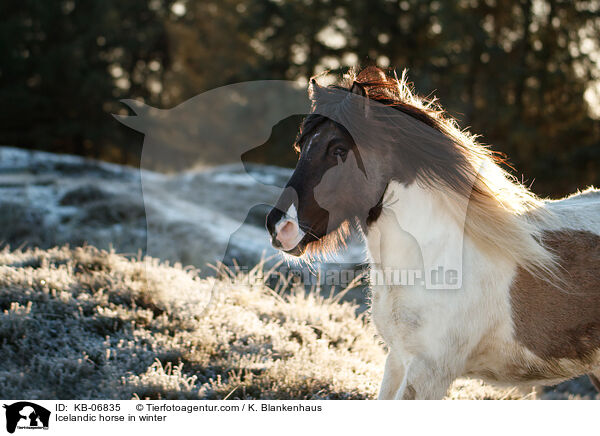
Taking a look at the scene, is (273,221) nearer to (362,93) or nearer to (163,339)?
(362,93)

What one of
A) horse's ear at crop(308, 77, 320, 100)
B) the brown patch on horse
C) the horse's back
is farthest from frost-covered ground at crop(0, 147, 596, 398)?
horse's ear at crop(308, 77, 320, 100)

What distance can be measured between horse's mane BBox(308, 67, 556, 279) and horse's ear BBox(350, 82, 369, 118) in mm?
25

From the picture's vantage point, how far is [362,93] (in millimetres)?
2691

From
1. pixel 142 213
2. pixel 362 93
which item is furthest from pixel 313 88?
pixel 142 213

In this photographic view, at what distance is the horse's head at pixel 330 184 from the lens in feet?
8.45

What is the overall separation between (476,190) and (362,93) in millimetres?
776

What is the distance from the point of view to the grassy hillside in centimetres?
359

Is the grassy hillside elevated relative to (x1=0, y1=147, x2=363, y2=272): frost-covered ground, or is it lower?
lower
